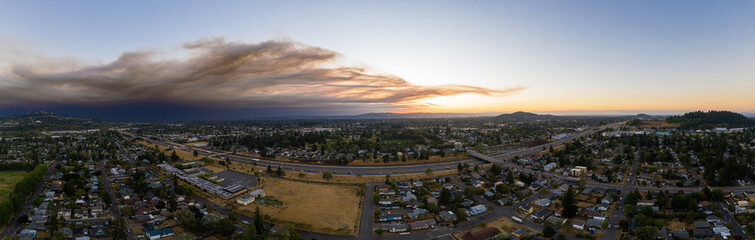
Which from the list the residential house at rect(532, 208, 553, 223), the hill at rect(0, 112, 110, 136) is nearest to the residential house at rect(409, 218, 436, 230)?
the residential house at rect(532, 208, 553, 223)

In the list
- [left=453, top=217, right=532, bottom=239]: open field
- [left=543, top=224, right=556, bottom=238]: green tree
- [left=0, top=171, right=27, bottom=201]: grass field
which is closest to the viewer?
[left=543, top=224, right=556, bottom=238]: green tree

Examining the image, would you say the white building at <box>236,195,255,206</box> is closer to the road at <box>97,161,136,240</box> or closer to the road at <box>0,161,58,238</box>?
the road at <box>97,161,136,240</box>

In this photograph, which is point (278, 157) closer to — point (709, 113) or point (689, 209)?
point (689, 209)

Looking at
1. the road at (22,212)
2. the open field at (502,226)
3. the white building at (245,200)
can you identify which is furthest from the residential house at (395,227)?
the road at (22,212)

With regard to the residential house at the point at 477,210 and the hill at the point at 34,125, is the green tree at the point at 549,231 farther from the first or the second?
the hill at the point at 34,125

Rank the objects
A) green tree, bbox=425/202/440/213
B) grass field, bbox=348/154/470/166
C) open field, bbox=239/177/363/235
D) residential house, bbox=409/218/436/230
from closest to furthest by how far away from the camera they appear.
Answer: residential house, bbox=409/218/436/230 → open field, bbox=239/177/363/235 → green tree, bbox=425/202/440/213 → grass field, bbox=348/154/470/166

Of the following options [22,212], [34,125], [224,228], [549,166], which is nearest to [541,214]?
[549,166]
